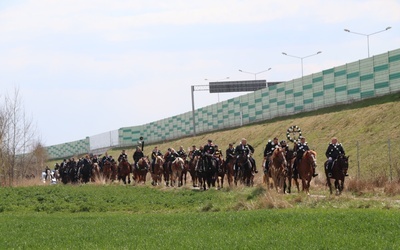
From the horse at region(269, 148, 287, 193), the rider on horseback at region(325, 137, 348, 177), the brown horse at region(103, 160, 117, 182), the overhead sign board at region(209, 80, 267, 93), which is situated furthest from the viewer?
the overhead sign board at region(209, 80, 267, 93)

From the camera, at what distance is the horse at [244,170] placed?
1460 inches

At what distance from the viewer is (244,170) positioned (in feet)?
122

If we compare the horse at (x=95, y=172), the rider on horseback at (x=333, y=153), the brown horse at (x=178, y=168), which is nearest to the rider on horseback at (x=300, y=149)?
the rider on horseback at (x=333, y=153)

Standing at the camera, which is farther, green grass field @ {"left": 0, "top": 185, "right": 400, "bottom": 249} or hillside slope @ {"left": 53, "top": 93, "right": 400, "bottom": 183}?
hillside slope @ {"left": 53, "top": 93, "right": 400, "bottom": 183}

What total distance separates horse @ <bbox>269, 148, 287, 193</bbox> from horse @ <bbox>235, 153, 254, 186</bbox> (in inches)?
145

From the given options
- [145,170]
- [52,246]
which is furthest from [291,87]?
[52,246]

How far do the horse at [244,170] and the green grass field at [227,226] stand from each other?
4.29m

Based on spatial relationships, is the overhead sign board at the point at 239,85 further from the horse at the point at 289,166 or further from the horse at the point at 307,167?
the horse at the point at 307,167

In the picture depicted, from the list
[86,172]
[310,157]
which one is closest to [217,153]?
[310,157]

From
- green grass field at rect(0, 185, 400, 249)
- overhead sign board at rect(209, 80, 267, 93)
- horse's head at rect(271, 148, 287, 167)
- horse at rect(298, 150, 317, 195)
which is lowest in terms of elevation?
green grass field at rect(0, 185, 400, 249)

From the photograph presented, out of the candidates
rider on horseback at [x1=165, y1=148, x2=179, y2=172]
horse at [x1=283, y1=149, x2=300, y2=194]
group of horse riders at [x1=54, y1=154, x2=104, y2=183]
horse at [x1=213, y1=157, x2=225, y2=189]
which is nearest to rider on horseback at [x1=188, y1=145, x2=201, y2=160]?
horse at [x1=213, y1=157, x2=225, y2=189]

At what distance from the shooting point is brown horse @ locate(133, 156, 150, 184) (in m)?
51.5

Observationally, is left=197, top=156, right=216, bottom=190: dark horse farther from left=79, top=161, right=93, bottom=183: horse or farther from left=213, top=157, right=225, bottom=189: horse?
left=79, top=161, right=93, bottom=183: horse

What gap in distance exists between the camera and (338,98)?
2362 inches
